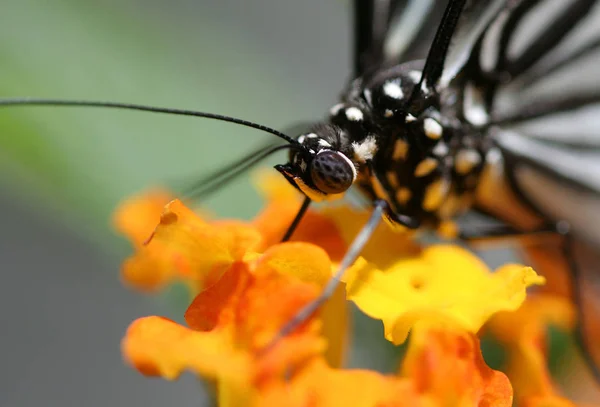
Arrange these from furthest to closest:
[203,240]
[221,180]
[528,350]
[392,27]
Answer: [392,27]
[221,180]
[528,350]
[203,240]

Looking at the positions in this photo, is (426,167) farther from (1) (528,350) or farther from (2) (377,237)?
(1) (528,350)

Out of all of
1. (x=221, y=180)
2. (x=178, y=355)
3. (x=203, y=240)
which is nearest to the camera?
(x=178, y=355)

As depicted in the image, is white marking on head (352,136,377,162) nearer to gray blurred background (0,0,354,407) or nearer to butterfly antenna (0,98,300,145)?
butterfly antenna (0,98,300,145)

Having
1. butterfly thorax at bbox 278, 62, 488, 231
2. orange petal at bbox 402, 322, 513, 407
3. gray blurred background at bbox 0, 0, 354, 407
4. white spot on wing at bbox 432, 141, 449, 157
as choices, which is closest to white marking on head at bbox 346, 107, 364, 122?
butterfly thorax at bbox 278, 62, 488, 231

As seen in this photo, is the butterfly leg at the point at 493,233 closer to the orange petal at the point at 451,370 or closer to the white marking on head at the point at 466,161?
the white marking on head at the point at 466,161

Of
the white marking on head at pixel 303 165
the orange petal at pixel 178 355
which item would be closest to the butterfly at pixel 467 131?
the white marking on head at pixel 303 165

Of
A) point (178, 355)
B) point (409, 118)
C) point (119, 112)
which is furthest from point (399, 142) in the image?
point (119, 112)
